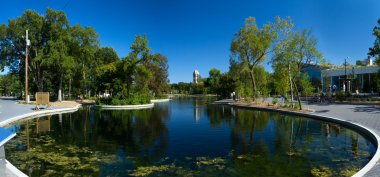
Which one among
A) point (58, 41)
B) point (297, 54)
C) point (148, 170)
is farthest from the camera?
point (58, 41)

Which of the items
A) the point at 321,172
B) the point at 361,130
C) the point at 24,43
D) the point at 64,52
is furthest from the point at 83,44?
the point at 321,172

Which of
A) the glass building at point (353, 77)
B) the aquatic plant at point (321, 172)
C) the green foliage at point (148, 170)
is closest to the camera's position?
the aquatic plant at point (321, 172)

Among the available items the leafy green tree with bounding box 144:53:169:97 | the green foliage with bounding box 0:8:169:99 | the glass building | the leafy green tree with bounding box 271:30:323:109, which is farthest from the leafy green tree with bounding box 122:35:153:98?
the glass building

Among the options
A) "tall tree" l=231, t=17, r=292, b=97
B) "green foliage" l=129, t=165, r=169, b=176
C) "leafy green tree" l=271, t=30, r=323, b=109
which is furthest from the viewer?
"tall tree" l=231, t=17, r=292, b=97

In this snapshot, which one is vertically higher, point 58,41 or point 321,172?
point 58,41

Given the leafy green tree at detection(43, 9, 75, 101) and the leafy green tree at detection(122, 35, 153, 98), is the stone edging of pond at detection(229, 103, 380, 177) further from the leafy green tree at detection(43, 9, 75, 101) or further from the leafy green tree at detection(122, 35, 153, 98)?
the leafy green tree at detection(43, 9, 75, 101)

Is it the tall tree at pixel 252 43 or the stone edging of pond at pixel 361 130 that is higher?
the tall tree at pixel 252 43

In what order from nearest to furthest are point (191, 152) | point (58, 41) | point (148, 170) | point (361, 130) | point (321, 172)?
1. point (321, 172)
2. point (148, 170)
3. point (191, 152)
4. point (361, 130)
5. point (58, 41)

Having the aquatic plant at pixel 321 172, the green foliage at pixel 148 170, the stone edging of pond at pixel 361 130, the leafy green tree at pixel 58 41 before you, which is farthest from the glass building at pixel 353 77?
the green foliage at pixel 148 170

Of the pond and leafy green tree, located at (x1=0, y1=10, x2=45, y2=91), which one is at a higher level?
leafy green tree, located at (x1=0, y1=10, x2=45, y2=91)

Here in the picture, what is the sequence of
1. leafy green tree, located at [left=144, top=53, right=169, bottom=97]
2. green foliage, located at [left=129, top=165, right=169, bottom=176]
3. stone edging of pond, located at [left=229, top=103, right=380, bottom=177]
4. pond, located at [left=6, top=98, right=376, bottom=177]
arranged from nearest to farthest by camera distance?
stone edging of pond, located at [left=229, top=103, right=380, bottom=177]
green foliage, located at [left=129, top=165, right=169, bottom=176]
pond, located at [left=6, top=98, right=376, bottom=177]
leafy green tree, located at [left=144, top=53, right=169, bottom=97]

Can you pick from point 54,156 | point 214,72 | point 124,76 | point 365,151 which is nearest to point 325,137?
point 365,151

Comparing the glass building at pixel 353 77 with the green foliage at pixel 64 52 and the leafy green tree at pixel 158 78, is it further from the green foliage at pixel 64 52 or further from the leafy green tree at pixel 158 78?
the green foliage at pixel 64 52

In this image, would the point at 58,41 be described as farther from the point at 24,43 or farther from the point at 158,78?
the point at 158,78
